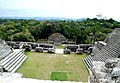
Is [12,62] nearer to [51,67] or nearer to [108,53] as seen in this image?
[51,67]

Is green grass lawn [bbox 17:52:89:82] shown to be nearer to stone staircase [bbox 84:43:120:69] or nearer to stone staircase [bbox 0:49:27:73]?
stone staircase [bbox 0:49:27:73]

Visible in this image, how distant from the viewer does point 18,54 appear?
1436 cm

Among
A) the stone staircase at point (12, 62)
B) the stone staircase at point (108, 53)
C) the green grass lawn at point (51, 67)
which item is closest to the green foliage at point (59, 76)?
the green grass lawn at point (51, 67)

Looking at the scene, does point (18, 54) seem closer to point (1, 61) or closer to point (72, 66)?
point (1, 61)

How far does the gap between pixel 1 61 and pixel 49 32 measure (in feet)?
73.2

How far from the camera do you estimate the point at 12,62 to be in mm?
12156

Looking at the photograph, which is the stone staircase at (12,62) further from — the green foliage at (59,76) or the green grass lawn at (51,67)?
the green foliage at (59,76)

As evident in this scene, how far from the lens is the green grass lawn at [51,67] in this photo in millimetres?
10609

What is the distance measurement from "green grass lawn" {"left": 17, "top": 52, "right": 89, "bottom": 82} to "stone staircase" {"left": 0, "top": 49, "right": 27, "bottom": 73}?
0.33 metres

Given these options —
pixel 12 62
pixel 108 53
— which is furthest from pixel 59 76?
pixel 108 53

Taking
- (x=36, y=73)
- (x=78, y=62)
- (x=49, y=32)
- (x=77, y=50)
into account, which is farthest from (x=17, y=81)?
(x=49, y=32)

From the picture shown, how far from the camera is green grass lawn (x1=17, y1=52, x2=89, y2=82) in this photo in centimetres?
1061

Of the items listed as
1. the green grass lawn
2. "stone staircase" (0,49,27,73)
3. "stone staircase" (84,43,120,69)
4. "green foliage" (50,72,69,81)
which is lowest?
the green grass lawn

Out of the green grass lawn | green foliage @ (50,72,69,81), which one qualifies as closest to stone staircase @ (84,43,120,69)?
the green grass lawn
